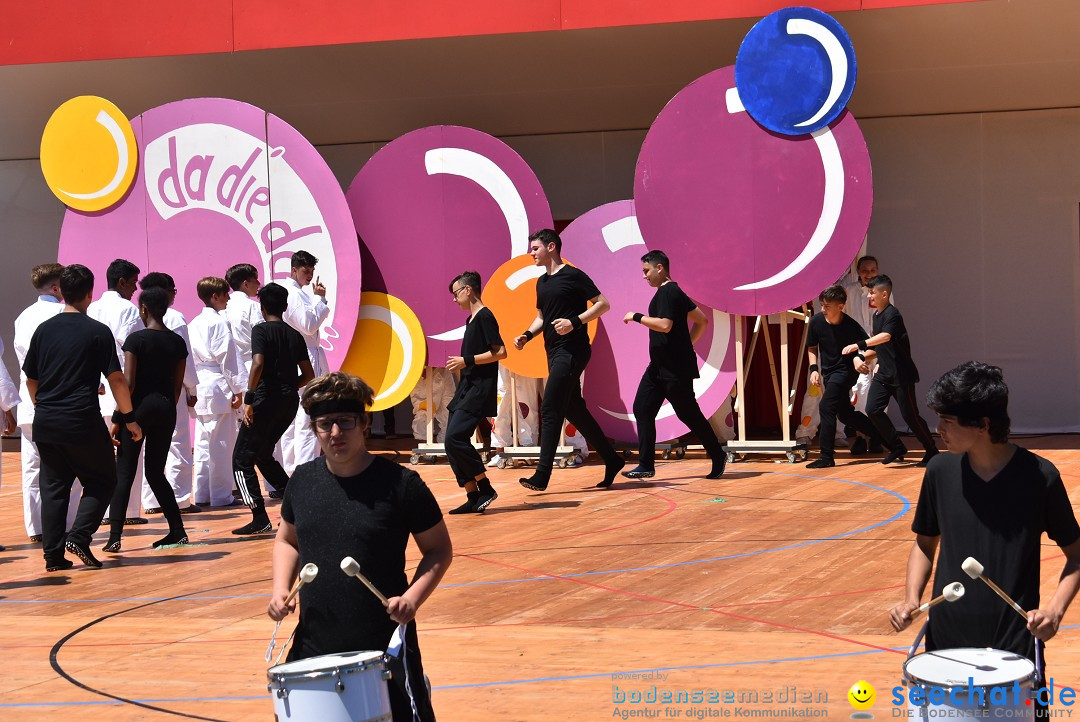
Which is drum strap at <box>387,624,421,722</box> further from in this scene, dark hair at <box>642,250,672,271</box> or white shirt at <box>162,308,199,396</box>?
dark hair at <box>642,250,672,271</box>

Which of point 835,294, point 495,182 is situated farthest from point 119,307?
point 835,294

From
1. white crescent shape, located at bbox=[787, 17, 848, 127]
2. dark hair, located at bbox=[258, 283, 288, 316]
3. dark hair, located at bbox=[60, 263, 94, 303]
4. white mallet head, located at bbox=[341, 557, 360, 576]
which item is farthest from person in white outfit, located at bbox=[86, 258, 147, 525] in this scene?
white mallet head, located at bbox=[341, 557, 360, 576]

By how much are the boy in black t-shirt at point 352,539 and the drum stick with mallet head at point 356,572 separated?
57 millimetres

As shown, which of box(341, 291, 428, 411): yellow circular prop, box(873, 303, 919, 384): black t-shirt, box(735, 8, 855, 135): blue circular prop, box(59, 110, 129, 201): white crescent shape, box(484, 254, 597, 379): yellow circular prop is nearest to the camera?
box(873, 303, 919, 384): black t-shirt

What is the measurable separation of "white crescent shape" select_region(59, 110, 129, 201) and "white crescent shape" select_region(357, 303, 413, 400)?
8.51 ft

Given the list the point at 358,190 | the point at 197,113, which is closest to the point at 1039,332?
the point at 358,190

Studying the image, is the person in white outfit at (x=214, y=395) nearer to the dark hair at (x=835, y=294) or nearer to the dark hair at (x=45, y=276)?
the dark hair at (x=45, y=276)

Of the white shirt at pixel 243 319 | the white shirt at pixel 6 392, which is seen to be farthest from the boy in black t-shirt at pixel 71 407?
the white shirt at pixel 243 319

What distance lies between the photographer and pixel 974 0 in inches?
434

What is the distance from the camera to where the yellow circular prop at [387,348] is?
11898mm

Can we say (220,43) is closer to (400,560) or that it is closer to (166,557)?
(166,557)

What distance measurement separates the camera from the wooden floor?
482 centimetres

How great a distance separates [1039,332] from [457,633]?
9.16m

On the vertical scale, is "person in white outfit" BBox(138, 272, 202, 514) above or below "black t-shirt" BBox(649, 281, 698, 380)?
below
